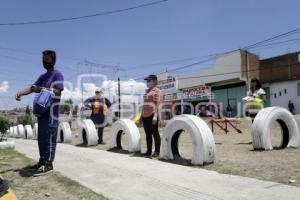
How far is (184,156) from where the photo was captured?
823cm

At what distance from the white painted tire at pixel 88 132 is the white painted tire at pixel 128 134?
1.75 meters

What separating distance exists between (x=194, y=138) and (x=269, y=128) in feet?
7.40

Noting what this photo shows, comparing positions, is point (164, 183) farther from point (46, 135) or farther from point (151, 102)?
point (151, 102)

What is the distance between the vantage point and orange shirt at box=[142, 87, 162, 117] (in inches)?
328

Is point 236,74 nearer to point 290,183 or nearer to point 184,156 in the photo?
point 184,156

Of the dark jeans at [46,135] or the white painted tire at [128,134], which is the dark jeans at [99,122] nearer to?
the white painted tire at [128,134]

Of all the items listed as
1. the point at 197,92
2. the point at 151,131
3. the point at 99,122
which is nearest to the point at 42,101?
the point at 151,131

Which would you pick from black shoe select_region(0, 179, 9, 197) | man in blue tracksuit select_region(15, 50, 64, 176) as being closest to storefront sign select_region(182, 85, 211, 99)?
man in blue tracksuit select_region(15, 50, 64, 176)

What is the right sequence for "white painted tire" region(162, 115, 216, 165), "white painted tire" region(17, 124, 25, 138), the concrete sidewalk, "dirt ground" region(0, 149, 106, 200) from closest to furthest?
the concrete sidewalk
"dirt ground" region(0, 149, 106, 200)
"white painted tire" region(162, 115, 216, 165)
"white painted tire" region(17, 124, 25, 138)

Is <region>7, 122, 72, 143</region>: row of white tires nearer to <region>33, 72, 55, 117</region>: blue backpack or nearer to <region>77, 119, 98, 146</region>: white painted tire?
<region>77, 119, 98, 146</region>: white painted tire

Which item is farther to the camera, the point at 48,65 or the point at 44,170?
the point at 48,65

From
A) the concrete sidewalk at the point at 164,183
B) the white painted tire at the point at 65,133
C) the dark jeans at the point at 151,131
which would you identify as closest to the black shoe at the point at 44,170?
the concrete sidewalk at the point at 164,183

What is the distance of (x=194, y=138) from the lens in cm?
705

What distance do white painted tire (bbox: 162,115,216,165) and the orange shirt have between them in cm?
64
